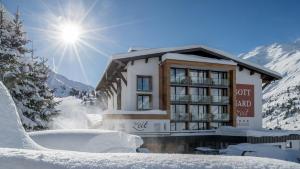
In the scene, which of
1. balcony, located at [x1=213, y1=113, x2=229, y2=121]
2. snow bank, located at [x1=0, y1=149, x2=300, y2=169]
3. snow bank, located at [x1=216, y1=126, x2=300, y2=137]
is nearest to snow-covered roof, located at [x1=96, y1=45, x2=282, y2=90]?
balcony, located at [x1=213, y1=113, x2=229, y2=121]

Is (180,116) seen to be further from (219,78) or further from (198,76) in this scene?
(219,78)

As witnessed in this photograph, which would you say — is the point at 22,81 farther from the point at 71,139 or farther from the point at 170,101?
the point at 170,101

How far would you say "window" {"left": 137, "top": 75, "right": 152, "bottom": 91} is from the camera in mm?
33059

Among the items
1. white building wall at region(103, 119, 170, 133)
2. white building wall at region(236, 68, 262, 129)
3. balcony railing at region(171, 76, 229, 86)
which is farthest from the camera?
white building wall at region(236, 68, 262, 129)

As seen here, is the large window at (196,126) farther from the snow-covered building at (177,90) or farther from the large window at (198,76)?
the large window at (198,76)

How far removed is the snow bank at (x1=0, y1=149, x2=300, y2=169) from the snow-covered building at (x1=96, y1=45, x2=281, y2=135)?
26643 millimetres

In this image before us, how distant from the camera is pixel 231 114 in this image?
117ft

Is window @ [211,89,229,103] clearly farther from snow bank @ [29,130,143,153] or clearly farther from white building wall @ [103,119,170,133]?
snow bank @ [29,130,143,153]

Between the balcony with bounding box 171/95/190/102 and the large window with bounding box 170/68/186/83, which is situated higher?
the large window with bounding box 170/68/186/83

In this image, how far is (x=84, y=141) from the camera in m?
6.37

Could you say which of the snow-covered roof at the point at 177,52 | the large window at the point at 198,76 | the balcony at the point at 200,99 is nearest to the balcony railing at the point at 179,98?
the balcony at the point at 200,99

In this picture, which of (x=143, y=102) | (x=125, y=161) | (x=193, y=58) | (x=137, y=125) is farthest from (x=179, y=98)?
(x=125, y=161)

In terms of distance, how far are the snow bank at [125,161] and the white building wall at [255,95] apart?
36.3m

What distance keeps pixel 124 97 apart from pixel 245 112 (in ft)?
46.6
